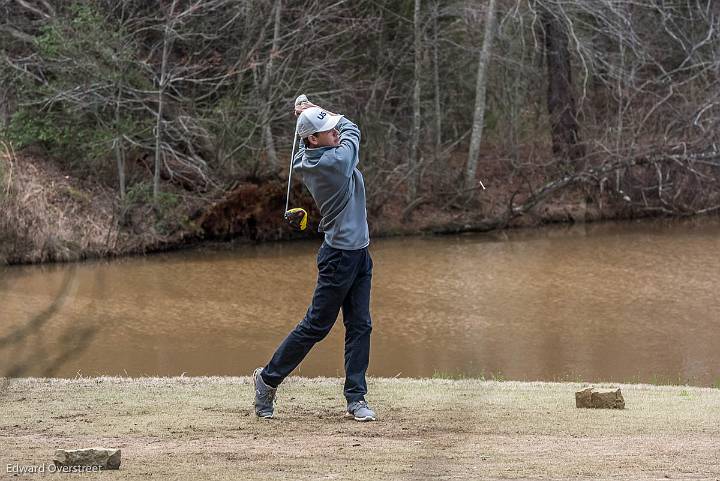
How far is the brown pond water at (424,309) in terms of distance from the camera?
520 inches

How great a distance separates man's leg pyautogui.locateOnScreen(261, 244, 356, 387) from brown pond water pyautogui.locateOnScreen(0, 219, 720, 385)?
10.8 ft

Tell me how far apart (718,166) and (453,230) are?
246 inches

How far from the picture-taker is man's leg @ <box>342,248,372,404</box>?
6.91 m

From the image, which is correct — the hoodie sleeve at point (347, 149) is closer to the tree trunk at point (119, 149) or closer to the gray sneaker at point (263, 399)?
the gray sneaker at point (263, 399)

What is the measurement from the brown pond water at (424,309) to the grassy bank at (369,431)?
7.41 feet

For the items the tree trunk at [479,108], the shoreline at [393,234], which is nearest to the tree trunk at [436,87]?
the tree trunk at [479,108]

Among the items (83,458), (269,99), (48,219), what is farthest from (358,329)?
(269,99)

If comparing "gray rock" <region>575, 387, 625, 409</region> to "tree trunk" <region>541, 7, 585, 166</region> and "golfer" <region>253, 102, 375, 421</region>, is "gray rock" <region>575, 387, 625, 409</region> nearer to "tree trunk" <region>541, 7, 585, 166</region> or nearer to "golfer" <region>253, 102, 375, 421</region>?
"golfer" <region>253, 102, 375, 421</region>

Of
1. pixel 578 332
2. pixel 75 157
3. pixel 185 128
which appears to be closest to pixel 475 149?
pixel 185 128

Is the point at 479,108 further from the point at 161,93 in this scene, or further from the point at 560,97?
the point at 161,93

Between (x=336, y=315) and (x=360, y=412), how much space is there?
0.58 m

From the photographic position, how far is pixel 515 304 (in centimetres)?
1698

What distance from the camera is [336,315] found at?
690 cm

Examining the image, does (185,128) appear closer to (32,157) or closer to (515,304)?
(32,157)
